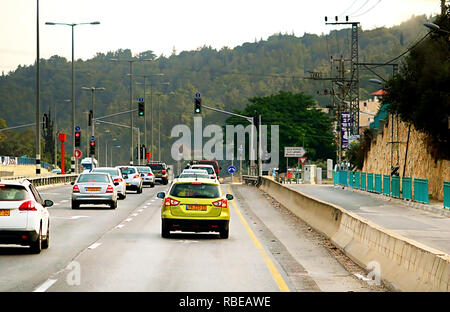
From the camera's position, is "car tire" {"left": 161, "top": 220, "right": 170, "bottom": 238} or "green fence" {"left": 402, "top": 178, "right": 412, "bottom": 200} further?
"green fence" {"left": 402, "top": 178, "right": 412, "bottom": 200}

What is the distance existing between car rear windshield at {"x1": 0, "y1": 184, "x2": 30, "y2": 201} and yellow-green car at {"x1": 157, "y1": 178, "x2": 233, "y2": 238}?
445cm

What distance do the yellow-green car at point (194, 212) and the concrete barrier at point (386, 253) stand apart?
Answer: 2.71m

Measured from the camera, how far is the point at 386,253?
1470 centimetres

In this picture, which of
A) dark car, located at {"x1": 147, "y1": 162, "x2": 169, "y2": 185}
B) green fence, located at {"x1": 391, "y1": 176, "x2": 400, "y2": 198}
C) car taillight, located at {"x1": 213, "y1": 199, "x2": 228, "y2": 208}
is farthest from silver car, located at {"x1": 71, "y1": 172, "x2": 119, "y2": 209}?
dark car, located at {"x1": 147, "y1": 162, "x2": 169, "y2": 185}

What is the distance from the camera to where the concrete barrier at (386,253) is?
452 inches

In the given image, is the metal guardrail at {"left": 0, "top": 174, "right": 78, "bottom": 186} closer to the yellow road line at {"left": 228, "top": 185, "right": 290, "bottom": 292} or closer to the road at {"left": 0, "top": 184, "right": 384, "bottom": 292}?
the road at {"left": 0, "top": 184, "right": 384, "bottom": 292}

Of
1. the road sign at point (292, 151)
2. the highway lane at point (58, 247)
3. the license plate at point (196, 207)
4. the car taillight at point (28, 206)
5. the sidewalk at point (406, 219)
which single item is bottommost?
the sidewalk at point (406, 219)

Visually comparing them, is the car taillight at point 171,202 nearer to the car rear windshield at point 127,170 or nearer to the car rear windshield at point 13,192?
the car rear windshield at point 13,192

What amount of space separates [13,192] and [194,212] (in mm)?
5007

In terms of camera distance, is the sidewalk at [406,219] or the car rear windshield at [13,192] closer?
the car rear windshield at [13,192]

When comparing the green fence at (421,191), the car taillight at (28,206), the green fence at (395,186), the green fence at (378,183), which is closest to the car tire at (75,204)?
the green fence at (421,191)

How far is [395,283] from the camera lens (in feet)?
43.5

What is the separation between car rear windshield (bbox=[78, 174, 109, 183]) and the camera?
3575 centimetres
